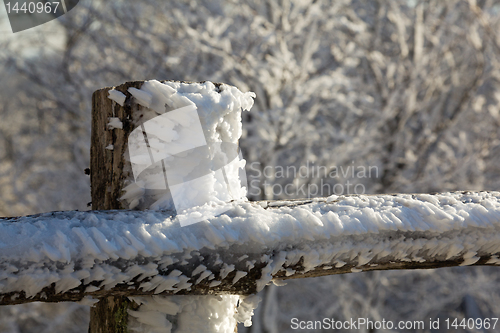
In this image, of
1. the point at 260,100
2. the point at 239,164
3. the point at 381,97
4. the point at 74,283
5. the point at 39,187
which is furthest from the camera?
the point at 39,187

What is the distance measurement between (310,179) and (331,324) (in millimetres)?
1668

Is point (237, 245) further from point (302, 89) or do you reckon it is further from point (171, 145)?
point (302, 89)

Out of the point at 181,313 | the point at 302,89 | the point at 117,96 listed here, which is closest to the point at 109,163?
the point at 117,96

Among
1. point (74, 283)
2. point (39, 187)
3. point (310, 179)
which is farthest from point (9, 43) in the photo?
point (74, 283)

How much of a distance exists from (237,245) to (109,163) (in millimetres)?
413

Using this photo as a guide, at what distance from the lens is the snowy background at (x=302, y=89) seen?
3.72m

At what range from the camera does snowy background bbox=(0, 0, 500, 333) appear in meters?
3.72

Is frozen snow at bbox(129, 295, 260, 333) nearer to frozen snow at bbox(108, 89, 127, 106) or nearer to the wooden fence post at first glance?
the wooden fence post

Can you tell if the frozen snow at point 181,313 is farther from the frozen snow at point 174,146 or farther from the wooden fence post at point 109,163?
the frozen snow at point 174,146

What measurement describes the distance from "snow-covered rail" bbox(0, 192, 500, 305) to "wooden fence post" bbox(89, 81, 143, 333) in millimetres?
180

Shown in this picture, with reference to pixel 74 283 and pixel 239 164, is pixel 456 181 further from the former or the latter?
pixel 74 283

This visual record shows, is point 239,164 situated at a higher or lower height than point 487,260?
higher

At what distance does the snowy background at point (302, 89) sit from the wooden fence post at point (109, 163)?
261cm

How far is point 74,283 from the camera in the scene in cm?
69
